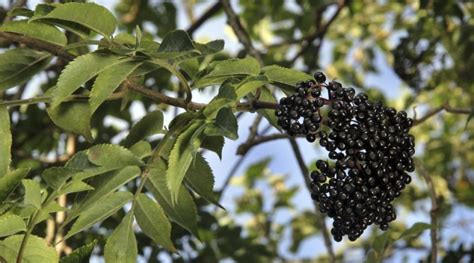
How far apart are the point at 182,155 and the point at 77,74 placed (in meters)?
0.26

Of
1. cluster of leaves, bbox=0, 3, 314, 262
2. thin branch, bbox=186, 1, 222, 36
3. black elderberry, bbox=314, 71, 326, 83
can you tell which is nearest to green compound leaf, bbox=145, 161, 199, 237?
cluster of leaves, bbox=0, 3, 314, 262

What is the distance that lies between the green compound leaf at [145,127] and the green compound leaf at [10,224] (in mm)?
376

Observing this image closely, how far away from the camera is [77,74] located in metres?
1.71

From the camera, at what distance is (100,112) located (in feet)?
12.0

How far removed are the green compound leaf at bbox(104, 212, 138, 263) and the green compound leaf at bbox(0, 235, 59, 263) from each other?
0.15 m

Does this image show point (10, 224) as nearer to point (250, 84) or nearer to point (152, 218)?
point (152, 218)

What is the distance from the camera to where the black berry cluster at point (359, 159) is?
5.84 feet

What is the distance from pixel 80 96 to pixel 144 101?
69.2 inches

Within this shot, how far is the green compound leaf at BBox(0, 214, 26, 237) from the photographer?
5.55 feet

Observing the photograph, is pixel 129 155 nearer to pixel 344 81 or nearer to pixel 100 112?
pixel 100 112

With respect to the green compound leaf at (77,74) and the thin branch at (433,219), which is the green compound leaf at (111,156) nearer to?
the green compound leaf at (77,74)

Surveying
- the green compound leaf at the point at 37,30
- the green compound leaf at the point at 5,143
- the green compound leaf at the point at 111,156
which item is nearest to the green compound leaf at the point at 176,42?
the green compound leaf at the point at 111,156

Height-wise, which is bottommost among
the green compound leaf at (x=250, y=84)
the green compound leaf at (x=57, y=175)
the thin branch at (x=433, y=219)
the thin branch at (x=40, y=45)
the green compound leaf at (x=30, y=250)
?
the green compound leaf at (x=30, y=250)

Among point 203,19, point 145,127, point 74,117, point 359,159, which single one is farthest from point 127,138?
point 203,19
